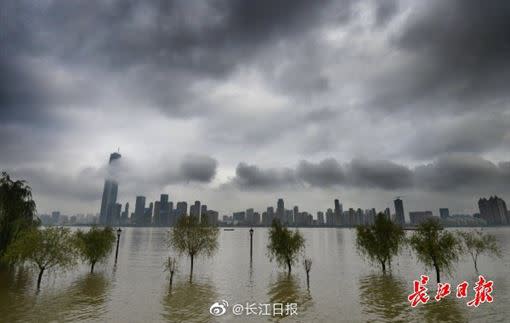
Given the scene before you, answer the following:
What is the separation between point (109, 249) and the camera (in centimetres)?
4216

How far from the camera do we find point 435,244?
105 feet

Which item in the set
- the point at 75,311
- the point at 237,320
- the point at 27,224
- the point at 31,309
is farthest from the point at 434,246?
the point at 27,224

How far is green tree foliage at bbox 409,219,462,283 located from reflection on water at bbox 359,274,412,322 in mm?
4409

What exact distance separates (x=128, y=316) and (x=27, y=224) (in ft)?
86.1

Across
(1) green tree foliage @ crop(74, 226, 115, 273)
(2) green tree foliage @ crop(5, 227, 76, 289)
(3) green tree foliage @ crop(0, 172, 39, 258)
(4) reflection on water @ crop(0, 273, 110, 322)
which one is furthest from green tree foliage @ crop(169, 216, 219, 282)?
(3) green tree foliage @ crop(0, 172, 39, 258)

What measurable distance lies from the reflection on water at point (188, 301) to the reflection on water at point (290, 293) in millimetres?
5669

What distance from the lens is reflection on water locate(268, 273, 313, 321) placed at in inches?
976

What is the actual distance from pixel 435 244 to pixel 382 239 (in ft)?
30.5

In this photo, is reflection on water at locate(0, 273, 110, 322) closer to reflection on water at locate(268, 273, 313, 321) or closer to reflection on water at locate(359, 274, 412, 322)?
reflection on water at locate(268, 273, 313, 321)

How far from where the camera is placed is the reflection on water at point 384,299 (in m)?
21.3

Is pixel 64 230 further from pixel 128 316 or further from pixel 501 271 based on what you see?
pixel 501 271

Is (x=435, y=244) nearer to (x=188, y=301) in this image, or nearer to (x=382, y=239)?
(x=382, y=239)

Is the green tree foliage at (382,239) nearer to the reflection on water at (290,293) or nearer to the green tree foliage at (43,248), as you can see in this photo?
the reflection on water at (290,293)

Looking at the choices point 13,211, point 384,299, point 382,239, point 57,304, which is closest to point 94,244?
point 13,211
